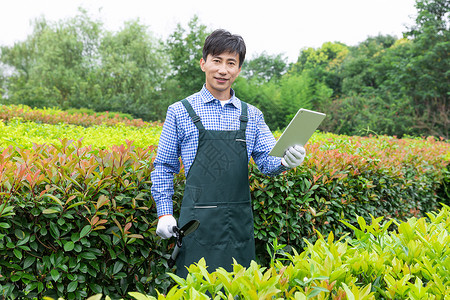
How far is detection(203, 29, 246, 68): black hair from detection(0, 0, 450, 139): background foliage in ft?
54.4

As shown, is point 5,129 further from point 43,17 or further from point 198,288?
point 43,17

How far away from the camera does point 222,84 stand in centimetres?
223

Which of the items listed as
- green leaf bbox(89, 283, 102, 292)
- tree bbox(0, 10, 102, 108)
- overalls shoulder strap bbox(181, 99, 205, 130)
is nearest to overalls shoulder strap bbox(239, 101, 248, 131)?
overalls shoulder strap bbox(181, 99, 205, 130)

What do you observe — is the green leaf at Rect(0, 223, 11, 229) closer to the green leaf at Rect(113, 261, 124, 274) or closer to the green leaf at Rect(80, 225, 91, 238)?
the green leaf at Rect(80, 225, 91, 238)

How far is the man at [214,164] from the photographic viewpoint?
2.06m

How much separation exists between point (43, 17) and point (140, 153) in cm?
4066

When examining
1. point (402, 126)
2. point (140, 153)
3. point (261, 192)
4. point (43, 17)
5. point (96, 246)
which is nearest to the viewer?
point (96, 246)

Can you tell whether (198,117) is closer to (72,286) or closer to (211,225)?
(211,225)

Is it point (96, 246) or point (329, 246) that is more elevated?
point (329, 246)

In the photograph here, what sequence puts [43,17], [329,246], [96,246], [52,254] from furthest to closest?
[43,17], [96,246], [52,254], [329,246]

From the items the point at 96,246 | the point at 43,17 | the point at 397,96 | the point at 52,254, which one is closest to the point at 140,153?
the point at 96,246

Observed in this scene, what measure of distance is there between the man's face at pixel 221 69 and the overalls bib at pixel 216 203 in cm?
24

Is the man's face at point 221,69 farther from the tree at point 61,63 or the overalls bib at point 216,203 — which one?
the tree at point 61,63

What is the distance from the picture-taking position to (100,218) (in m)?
2.12
